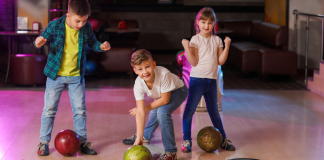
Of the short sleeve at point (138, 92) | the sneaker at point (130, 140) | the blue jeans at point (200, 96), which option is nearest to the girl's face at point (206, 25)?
the blue jeans at point (200, 96)

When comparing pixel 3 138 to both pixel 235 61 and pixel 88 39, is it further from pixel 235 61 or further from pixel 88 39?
pixel 235 61

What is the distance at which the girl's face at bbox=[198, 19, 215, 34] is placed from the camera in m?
3.31

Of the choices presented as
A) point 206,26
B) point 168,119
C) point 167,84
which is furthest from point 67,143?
point 206,26

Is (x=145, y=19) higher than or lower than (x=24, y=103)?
higher

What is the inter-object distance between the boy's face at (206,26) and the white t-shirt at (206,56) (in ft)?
0.23

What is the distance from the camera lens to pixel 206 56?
335 centimetres

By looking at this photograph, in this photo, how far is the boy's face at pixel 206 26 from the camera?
10.9 ft

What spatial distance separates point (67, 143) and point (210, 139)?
1.22 metres

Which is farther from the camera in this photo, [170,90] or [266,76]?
[266,76]

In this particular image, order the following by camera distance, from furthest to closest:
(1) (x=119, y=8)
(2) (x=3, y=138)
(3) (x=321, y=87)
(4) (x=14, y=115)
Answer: (1) (x=119, y=8) → (3) (x=321, y=87) → (4) (x=14, y=115) → (2) (x=3, y=138)

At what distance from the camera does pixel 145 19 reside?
11469 millimetres

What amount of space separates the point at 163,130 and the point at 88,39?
1.04 m

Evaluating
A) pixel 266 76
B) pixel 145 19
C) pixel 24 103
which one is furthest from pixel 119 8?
pixel 24 103

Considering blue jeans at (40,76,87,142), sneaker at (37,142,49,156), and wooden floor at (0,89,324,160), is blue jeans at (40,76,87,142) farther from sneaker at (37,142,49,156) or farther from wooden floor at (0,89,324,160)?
wooden floor at (0,89,324,160)
